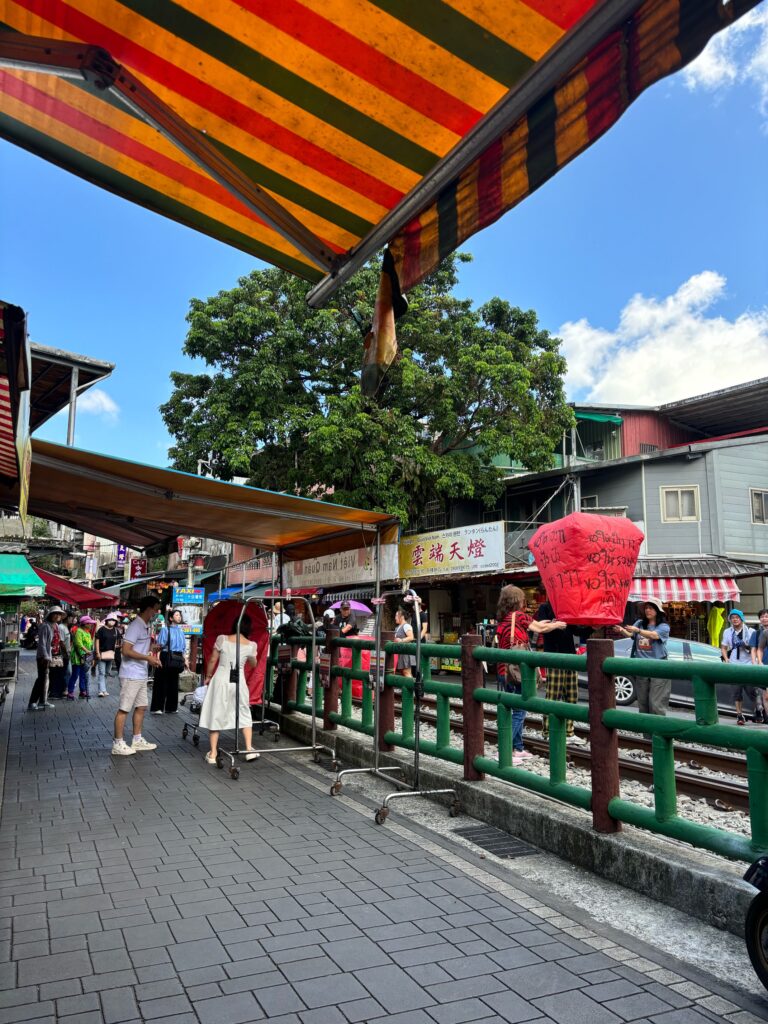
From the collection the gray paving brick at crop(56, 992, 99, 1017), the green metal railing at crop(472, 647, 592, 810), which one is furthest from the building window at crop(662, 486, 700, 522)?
the gray paving brick at crop(56, 992, 99, 1017)

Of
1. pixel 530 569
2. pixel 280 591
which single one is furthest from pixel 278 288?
pixel 280 591

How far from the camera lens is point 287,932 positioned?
3.68 metres

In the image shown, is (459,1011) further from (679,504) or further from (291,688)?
(679,504)

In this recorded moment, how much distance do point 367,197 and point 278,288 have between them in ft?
68.5

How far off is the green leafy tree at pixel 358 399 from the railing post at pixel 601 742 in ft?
50.1

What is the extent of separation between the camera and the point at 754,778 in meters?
3.76

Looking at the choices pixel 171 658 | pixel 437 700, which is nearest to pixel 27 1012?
pixel 437 700

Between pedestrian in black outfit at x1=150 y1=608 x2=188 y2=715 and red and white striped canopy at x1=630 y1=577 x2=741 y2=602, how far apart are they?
509 inches

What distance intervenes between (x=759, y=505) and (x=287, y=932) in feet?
75.6

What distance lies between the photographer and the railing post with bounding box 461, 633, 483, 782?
6234mm

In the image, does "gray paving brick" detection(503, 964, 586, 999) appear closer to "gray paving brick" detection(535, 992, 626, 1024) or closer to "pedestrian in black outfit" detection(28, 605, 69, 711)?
"gray paving brick" detection(535, 992, 626, 1024)

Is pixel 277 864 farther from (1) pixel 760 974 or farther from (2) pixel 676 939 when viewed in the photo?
(1) pixel 760 974

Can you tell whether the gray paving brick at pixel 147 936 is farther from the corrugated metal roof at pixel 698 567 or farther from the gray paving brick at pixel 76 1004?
the corrugated metal roof at pixel 698 567

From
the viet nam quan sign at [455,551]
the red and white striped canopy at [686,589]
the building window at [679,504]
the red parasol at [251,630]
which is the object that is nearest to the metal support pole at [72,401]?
the red parasol at [251,630]
